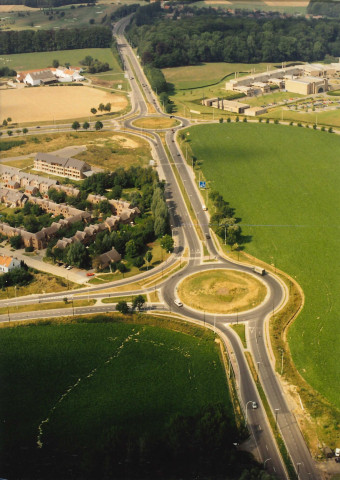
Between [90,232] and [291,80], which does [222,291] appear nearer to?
[90,232]

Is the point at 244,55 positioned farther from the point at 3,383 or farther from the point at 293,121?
the point at 3,383

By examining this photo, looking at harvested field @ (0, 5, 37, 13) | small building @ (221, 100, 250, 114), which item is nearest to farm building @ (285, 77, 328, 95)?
small building @ (221, 100, 250, 114)

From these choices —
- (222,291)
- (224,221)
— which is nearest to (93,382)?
(222,291)

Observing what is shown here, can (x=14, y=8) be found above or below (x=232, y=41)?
above

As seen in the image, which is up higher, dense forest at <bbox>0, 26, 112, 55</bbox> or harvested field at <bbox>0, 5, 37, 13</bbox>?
harvested field at <bbox>0, 5, 37, 13</bbox>

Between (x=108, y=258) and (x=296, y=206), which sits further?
(x=296, y=206)

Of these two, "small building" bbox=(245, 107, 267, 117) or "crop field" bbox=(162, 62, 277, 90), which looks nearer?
"small building" bbox=(245, 107, 267, 117)

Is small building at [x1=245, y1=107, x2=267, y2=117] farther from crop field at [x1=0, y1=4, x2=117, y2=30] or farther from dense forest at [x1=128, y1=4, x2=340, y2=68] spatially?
crop field at [x1=0, y1=4, x2=117, y2=30]
